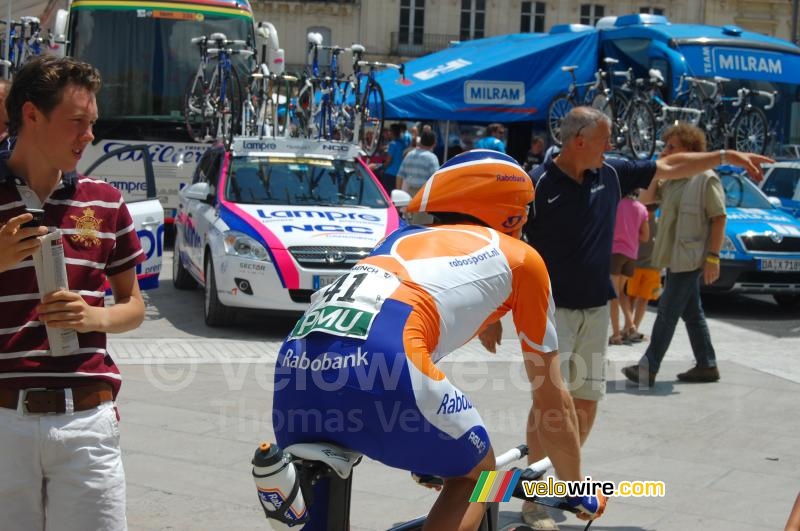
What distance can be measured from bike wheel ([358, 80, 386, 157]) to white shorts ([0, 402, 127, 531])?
1226 centimetres

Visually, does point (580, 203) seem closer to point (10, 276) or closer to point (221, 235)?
point (10, 276)

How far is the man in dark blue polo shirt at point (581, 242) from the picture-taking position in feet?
19.1

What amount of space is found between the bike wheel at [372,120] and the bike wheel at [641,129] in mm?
4247

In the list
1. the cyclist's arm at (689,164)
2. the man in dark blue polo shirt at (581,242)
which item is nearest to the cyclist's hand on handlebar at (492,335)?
the man in dark blue polo shirt at (581,242)

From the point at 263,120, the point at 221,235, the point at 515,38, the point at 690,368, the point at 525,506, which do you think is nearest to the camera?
the point at 525,506

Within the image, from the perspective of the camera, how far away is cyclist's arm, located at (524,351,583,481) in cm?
346

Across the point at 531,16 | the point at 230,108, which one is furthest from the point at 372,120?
the point at 531,16

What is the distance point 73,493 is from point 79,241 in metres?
0.69

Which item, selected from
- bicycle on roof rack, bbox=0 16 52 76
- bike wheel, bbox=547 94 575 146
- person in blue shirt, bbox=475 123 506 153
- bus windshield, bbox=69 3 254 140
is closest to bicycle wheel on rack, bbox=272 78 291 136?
bus windshield, bbox=69 3 254 140

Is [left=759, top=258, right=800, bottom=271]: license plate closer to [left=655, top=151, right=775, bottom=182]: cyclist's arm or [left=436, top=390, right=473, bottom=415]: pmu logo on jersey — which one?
[left=655, top=151, right=775, bottom=182]: cyclist's arm

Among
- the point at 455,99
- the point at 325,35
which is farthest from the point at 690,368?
the point at 325,35

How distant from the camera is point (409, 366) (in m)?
3.06

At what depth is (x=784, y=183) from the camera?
52.7ft

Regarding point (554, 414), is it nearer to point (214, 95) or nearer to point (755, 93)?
point (214, 95)
